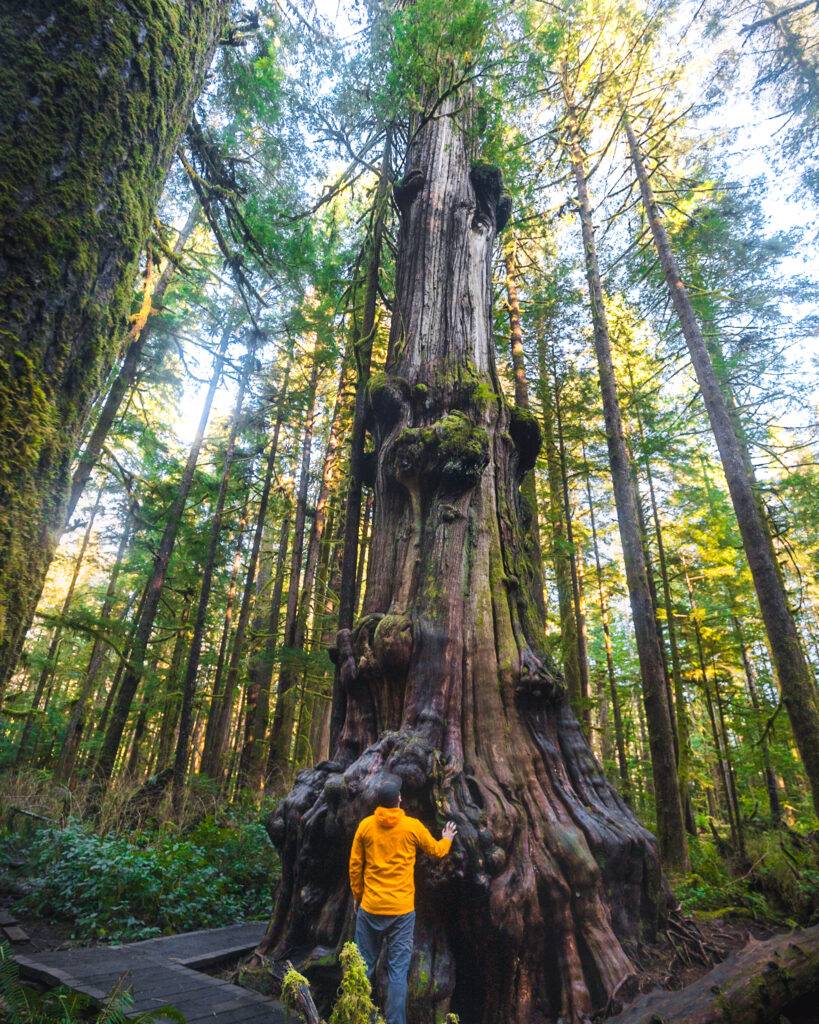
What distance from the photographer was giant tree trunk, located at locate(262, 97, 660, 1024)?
3.58 metres

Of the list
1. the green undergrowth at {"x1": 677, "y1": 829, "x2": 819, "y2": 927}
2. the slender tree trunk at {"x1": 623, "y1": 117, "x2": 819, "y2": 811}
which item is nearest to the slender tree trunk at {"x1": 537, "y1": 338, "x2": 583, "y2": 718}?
the slender tree trunk at {"x1": 623, "y1": 117, "x2": 819, "y2": 811}

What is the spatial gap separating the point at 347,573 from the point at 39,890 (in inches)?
213

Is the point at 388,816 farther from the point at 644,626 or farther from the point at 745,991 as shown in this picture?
the point at 644,626

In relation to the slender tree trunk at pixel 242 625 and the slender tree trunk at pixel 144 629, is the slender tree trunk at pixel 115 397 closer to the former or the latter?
the slender tree trunk at pixel 144 629

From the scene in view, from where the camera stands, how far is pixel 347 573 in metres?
6.23

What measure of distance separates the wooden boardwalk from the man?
666 mm

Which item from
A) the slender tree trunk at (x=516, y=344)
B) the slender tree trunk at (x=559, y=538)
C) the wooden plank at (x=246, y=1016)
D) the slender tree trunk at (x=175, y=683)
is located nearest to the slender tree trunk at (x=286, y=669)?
the slender tree trunk at (x=175, y=683)

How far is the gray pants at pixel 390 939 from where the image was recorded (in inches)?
132

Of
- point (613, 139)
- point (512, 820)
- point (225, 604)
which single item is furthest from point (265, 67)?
point (225, 604)

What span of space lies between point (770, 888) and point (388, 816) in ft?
19.9

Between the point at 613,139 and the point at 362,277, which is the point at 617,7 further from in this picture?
the point at 362,277

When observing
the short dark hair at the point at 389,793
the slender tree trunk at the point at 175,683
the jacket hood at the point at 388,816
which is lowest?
the jacket hood at the point at 388,816

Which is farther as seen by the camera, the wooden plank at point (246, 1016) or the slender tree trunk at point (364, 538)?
the slender tree trunk at point (364, 538)

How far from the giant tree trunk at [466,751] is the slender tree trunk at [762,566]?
4937 mm
